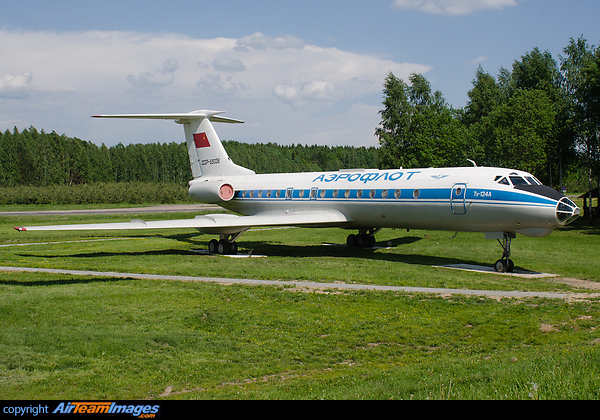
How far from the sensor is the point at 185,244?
103ft

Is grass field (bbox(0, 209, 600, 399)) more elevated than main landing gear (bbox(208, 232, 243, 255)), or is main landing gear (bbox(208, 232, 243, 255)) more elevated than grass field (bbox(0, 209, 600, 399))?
main landing gear (bbox(208, 232, 243, 255))

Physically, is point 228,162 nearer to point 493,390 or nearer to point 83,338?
point 83,338

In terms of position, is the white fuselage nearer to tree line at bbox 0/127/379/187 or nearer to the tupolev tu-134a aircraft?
the tupolev tu-134a aircraft

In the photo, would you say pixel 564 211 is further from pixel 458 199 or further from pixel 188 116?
pixel 188 116

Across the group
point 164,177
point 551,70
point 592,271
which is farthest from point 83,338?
point 164,177

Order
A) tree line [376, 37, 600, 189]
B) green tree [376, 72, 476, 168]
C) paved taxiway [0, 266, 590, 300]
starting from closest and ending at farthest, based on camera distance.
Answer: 1. paved taxiway [0, 266, 590, 300]
2. tree line [376, 37, 600, 189]
3. green tree [376, 72, 476, 168]

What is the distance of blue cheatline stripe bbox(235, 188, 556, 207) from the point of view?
65.3 feet

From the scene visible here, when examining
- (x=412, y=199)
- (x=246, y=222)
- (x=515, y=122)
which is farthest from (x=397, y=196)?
(x=515, y=122)

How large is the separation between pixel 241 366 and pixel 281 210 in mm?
18507

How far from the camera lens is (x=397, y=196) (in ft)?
77.5

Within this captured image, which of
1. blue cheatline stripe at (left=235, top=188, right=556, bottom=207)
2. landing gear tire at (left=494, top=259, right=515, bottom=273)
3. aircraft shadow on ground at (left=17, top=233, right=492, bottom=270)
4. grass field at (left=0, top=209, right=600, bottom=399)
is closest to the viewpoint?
grass field at (left=0, top=209, right=600, bottom=399)
